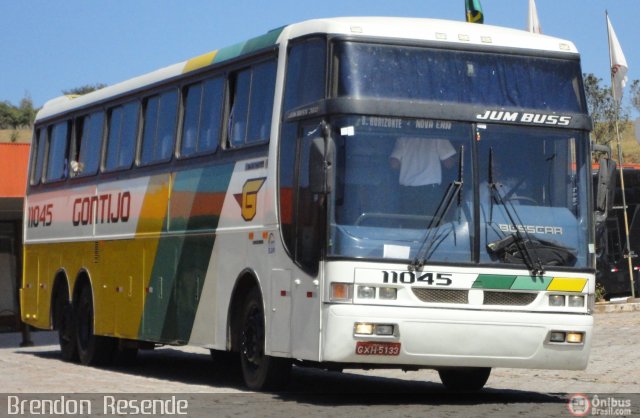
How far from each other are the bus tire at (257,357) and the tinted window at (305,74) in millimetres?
2178

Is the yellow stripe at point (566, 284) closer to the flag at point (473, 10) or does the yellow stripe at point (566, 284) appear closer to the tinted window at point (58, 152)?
the flag at point (473, 10)

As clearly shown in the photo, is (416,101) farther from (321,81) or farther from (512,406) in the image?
(512,406)

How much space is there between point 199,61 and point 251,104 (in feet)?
6.95

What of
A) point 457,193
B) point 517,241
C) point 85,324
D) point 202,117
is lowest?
point 85,324

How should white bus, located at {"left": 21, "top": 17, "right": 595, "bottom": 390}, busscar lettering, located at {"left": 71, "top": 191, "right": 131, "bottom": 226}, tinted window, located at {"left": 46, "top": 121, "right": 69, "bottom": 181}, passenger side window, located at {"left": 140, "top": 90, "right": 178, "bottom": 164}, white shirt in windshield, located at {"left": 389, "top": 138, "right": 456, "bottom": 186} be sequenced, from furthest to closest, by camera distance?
1. tinted window, located at {"left": 46, "top": 121, "right": 69, "bottom": 181}
2. busscar lettering, located at {"left": 71, "top": 191, "right": 131, "bottom": 226}
3. passenger side window, located at {"left": 140, "top": 90, "right": 178, "bottom": 164}
4. white shirt in windshield, located at {"left": 389, "top": 138, "right": 456, "bottom": 186}
5. white bus, located at {"left": 21, "top": 17, "right": 595, "bottom": 390}

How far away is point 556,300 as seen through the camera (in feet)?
43.4

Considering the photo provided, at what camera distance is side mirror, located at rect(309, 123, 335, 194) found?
1257 centimetres

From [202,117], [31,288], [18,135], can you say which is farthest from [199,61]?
[18,135]

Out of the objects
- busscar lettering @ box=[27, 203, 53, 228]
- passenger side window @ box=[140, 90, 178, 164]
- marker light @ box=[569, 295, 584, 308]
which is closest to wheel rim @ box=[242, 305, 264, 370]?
marker light @ box=[569, 295, 584, 308]

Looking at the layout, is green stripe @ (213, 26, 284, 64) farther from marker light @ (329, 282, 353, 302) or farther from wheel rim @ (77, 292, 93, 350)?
wheel rim @ (77, 292, 93, 350)

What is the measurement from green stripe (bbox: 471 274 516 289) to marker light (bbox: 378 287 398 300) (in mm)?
772

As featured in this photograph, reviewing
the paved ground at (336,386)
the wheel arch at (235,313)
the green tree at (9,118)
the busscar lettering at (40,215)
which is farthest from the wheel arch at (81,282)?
the green tree at (9,118)

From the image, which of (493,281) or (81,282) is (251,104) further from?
(81,282)

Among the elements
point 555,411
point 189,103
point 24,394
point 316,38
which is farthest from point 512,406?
point 189,103
